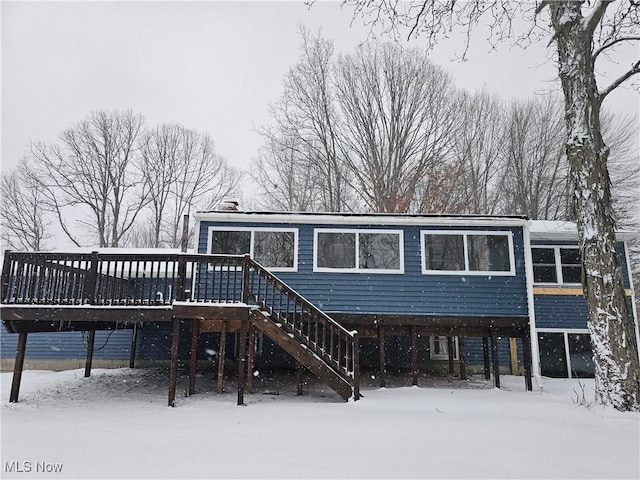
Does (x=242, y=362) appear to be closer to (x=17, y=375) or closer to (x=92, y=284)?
(x=92, y=284)

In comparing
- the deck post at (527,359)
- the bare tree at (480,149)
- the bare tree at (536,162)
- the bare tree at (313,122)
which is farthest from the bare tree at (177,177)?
the deck post at (527,359)

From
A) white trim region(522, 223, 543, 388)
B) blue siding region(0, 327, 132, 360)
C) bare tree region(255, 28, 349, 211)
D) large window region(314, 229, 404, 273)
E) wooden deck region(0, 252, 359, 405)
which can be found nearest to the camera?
wooden deck region(0, 252, 359, 405)

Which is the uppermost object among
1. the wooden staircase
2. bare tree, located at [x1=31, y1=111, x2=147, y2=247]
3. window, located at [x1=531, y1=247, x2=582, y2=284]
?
bare tree, located at [x1=31, y1=111, x2=147, y2=247]

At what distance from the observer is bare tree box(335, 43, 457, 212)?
1972cm

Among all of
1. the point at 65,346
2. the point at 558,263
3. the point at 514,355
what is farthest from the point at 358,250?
the point at 65,346

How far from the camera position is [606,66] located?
821cm

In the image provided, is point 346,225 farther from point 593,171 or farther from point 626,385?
point 626,385

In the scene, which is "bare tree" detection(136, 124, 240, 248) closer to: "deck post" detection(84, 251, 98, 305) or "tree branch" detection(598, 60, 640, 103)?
"deck post" detection(84, 251, 98, 305)

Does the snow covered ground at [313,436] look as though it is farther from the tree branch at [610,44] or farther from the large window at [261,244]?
the tree branch at [610,44]

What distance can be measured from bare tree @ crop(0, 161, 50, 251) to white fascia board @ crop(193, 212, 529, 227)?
19.2 meters

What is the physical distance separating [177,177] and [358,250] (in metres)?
19.8

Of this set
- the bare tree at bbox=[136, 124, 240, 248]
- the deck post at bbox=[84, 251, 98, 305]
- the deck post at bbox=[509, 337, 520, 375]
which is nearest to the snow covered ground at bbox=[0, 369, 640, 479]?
the deck post at bbox=[84, 251, 98, 305]

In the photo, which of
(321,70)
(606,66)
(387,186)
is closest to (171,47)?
(321,70)

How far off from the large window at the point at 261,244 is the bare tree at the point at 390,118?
976 cm
